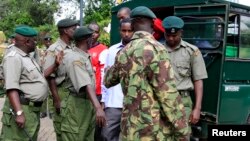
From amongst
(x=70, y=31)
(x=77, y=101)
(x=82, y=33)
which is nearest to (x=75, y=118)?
(x=77, y=101)

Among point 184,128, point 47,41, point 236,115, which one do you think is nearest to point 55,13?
point 47,41

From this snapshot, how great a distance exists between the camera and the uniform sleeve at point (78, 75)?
429cm

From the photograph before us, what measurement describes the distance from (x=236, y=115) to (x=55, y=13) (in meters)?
29.6

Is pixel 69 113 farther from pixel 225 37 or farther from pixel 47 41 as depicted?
pixel 47 41

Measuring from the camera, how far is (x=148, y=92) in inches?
124

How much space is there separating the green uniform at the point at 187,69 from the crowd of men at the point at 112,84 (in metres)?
0.01

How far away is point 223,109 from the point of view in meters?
5.54

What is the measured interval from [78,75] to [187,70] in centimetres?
110

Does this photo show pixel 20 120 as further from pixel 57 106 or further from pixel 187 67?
pixel 187 67

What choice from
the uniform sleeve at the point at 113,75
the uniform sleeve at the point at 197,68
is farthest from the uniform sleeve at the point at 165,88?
the uniform sleeve at the point at 197,68

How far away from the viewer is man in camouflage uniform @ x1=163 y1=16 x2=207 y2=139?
443 centimetres

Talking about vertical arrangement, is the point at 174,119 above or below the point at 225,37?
below

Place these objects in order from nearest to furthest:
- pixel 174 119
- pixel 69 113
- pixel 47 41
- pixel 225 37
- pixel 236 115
Answer: pixel 174 119 < pixel 69 113 < pixel 225 37 < pixel 236 115 < pixel 47 41

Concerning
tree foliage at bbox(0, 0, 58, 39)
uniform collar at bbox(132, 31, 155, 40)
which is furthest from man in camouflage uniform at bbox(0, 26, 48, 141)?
tree foliage at bbox(0, 0, 58, 39)
